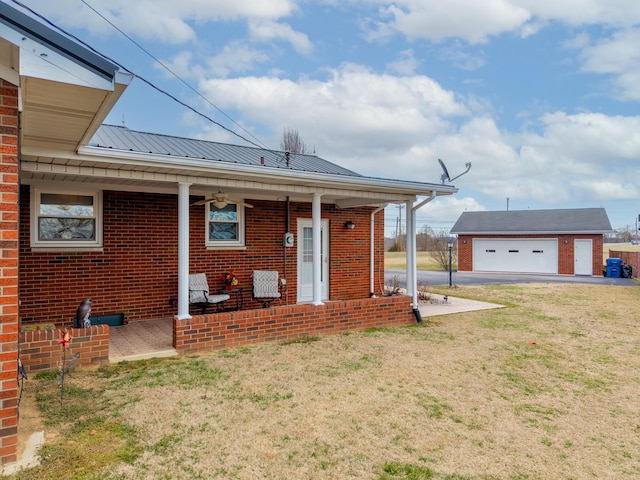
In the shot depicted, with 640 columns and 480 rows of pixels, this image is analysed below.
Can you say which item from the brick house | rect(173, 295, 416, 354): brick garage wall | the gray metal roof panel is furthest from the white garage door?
the gray metal roof panel

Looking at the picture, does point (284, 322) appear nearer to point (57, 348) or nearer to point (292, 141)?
point (57, 348)

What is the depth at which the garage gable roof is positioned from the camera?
22.3m

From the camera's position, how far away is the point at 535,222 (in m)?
24.2

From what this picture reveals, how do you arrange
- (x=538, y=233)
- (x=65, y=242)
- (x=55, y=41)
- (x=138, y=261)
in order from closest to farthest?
(x=55, y=41) → (x=65, y=242) → (x=138, y=261) → (x=538, y=233)

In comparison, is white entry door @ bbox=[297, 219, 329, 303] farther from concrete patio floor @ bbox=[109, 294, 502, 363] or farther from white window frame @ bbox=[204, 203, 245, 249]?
concrete patio floor @ bbox=[109, 294, 502, 363]

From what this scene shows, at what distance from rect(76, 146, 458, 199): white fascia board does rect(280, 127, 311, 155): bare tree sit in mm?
20514

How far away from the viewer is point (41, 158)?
200 inches

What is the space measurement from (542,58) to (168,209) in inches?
484

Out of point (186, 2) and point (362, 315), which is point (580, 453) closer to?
point (362, 315)

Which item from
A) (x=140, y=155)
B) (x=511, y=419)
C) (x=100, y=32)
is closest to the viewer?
(x=511, y=419)

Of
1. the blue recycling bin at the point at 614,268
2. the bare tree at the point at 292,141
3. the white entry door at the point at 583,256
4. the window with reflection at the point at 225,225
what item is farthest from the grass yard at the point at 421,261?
the window with reflection at the point at 225,225

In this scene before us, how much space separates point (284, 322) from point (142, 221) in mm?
3355

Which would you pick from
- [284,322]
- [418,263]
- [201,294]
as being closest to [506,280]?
[418,263]

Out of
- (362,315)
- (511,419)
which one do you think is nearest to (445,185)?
(362,315)
